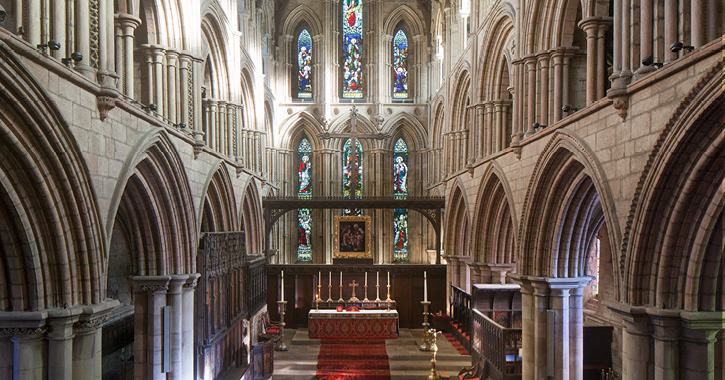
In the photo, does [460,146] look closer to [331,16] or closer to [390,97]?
[390,97]

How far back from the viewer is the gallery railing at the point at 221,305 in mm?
12172

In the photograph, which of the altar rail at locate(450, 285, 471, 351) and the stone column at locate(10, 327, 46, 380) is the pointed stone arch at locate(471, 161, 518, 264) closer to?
the altar rail at locate(450, 285, 471, 351)

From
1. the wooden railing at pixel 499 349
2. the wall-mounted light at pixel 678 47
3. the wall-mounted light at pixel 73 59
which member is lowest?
the wooden railing at pixel 499 349

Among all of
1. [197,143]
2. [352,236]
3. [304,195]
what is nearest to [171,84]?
[197,143]

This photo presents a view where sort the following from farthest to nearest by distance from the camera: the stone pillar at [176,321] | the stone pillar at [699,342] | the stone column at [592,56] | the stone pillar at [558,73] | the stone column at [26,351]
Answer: the stone pillar at [176,321] < the stone pillar at [558,73] < the stone column at [592,56] < the stone pillar at [699,342] < the stone column at [26,351]

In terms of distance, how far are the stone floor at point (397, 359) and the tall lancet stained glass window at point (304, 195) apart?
27.5 ft

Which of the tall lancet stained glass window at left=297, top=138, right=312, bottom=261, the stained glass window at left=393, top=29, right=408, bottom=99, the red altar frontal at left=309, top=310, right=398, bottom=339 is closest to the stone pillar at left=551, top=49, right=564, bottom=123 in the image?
the red altar frontal at left=309, top=310, right=398, bottom=339

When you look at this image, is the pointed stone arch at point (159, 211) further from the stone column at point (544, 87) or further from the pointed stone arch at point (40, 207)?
the stone column at point (544, 87)

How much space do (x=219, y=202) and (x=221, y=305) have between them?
2757mm

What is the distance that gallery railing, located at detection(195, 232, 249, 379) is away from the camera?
12.2m

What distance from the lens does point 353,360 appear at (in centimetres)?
1568

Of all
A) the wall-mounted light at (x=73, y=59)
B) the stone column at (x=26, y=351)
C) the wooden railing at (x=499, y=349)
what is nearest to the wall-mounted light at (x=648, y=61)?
the wooden railing at (x=499, y=349)

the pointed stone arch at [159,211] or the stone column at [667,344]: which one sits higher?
the pointed stone arch at [159,211]

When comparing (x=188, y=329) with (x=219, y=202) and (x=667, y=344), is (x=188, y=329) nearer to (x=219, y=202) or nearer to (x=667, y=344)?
(x=219, y=202)
